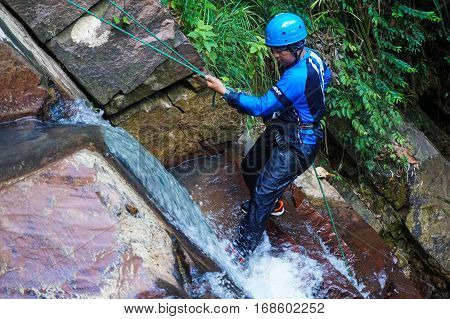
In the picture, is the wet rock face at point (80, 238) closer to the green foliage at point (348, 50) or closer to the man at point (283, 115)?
the man at point (283, 115)

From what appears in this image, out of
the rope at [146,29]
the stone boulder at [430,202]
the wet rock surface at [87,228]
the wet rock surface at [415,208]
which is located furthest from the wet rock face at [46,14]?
the stone boulder at [430,202]

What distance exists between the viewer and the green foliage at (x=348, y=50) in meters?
5.12

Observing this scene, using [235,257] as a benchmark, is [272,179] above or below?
above

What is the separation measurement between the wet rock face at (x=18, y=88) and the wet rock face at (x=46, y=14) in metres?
0.64

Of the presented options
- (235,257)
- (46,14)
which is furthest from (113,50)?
(235,257)

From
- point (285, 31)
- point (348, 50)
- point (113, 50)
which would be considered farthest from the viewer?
point (348, 50)

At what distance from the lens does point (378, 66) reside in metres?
6.09

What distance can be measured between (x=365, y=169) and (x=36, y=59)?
4.04 m

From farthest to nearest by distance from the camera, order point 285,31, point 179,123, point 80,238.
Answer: point 179,123
point 285,31
point 80,238

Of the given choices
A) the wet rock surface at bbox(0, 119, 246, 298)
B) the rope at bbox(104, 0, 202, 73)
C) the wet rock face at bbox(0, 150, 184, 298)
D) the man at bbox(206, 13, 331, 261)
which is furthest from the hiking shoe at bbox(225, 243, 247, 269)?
the rope at bbox(104, 0, 202, 73)

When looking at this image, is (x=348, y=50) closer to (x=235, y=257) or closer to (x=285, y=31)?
(x=285, y=31)

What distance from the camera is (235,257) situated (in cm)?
382

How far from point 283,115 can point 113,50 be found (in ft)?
5.33

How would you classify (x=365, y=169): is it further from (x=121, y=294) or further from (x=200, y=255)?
(x=121, y=294)
